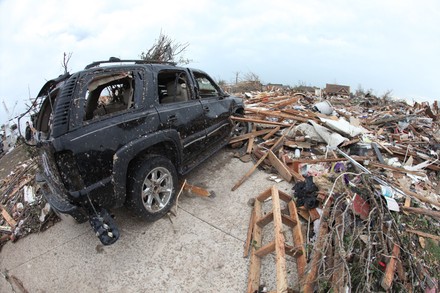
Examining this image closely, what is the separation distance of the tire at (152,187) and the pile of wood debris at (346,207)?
1.27 meters

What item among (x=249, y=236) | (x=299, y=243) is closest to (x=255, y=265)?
(x=249, y=236)

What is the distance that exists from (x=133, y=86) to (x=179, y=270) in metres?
2.42

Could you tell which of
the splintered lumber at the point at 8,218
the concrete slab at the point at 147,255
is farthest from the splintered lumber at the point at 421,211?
the splintered lumber at the point at 8,218

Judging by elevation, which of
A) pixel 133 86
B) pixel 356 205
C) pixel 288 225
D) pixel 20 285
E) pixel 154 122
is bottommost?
pixel 20 285

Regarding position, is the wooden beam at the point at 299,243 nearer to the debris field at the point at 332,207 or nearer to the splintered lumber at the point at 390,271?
the debris field at the point at 332,207

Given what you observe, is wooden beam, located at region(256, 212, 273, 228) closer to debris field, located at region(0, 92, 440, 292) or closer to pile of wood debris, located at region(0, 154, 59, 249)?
debris field, located at region(0, 92, 440, 292)

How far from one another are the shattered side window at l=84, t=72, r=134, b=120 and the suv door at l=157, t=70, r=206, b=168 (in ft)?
1.41

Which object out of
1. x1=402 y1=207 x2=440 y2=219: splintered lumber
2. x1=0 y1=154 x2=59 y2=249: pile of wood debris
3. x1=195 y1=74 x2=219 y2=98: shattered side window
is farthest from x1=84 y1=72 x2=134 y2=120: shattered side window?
x1=402 y1=207 x2=440 y2=219: splintered lumber

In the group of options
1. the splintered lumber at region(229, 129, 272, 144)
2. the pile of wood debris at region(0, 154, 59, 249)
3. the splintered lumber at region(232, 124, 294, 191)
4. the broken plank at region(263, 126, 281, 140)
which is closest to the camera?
the pile of wood debris at region(0, 154, 59, 249)

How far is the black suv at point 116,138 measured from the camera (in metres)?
2.98

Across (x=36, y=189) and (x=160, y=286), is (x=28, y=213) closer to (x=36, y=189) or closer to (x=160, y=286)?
(x=36, y=189)

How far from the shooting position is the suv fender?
3.23 metres

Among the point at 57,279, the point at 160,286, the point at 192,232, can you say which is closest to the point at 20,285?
the point at 57,279

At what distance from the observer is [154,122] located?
3.72 metres
